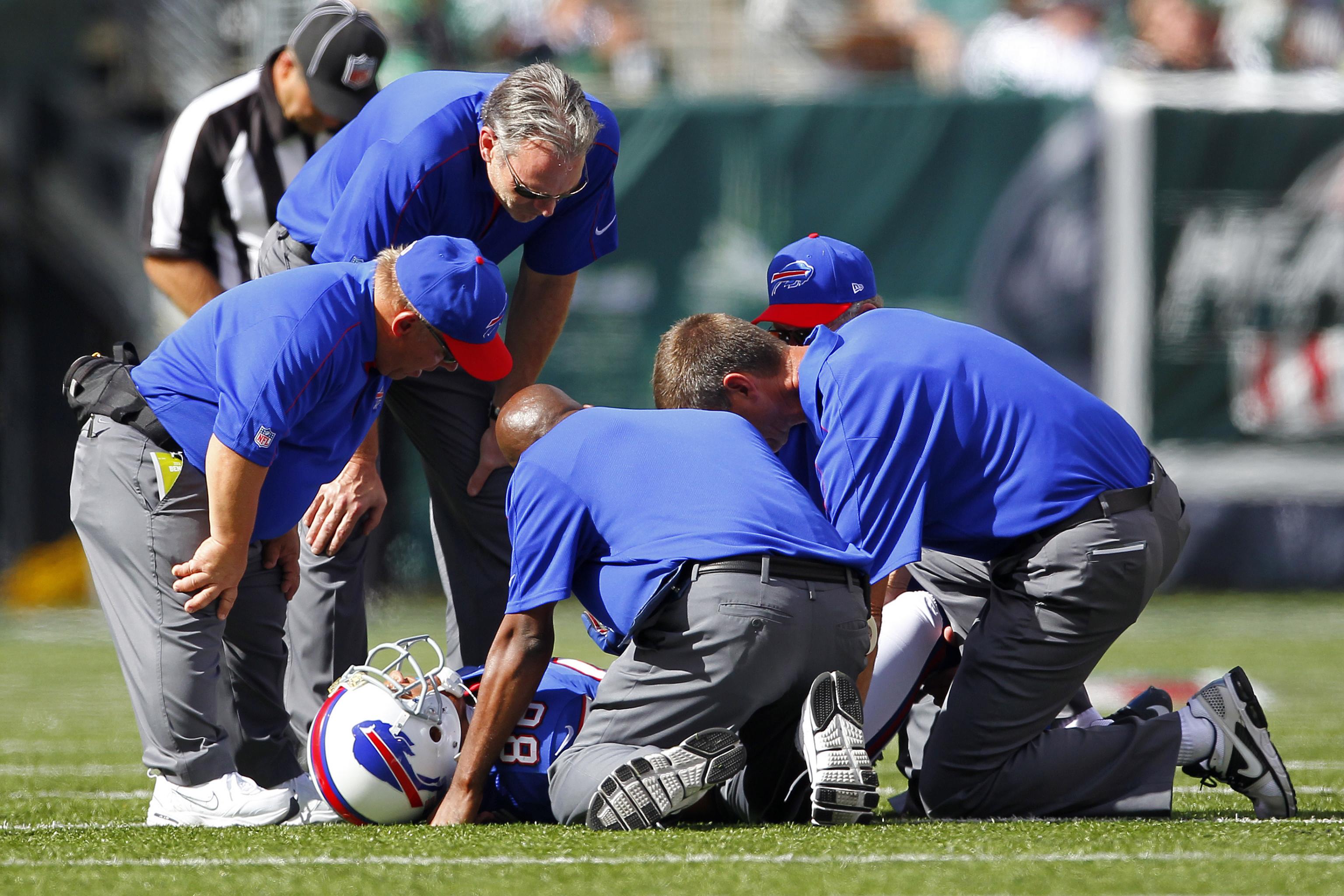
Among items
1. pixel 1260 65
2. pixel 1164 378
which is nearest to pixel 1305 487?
pixel 1164 378

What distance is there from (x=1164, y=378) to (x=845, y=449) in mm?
8911

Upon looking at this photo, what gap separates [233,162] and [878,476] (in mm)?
2920

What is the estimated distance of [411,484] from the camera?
1218cm

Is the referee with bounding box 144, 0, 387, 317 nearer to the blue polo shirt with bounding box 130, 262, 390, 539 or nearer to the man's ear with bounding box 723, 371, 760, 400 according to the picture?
the blue polo shirt with bounding box 130, 262, 390, 539

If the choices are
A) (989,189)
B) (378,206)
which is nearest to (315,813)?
(378,206)

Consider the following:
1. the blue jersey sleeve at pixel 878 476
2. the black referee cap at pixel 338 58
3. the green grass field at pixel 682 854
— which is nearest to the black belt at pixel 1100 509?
the blue jersey sleeve at pixel 878 476

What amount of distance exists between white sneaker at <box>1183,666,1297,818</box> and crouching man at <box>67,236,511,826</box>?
207cm

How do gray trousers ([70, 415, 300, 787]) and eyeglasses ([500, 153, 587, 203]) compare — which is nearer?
gray trousers ([70, 415, 300, 787])

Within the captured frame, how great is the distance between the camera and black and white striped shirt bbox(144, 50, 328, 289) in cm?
576

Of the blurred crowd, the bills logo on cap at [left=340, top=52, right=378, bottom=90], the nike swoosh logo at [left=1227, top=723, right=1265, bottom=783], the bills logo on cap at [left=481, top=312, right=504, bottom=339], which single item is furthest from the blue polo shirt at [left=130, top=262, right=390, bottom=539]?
the blurred crowd

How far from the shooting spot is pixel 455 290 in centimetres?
381

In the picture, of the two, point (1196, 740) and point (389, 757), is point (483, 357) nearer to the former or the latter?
point (389, 757)

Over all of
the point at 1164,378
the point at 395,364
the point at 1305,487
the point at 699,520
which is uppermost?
the point at 395,364

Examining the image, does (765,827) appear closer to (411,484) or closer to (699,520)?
(699,520)
